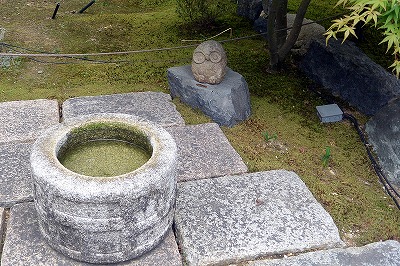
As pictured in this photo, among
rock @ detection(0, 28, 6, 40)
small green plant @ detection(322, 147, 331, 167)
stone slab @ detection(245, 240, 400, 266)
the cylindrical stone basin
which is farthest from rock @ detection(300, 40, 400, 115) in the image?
rock @ detection(0, 28, 6, 40)

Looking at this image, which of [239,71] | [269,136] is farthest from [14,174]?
[239,71]

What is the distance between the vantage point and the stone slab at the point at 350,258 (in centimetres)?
308

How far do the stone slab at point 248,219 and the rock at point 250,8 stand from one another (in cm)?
409

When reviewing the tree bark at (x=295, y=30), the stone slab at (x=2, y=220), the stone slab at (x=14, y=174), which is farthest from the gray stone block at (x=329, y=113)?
the stone slab at (x=2, y=220)

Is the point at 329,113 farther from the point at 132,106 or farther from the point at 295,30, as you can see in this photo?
the point at 132,106

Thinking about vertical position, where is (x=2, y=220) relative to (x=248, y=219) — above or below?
below

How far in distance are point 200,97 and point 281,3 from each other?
169 cm

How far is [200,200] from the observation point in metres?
3.52

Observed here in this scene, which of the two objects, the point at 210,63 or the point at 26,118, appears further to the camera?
the point at 210,63

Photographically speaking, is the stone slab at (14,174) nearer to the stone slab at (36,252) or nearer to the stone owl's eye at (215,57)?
the stone slab at (36,252)

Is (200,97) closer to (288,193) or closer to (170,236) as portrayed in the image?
(288,193)

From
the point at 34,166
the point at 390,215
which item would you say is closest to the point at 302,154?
the point at 390,215

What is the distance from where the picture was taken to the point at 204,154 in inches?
162

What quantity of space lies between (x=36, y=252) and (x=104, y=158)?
2.52 ft
